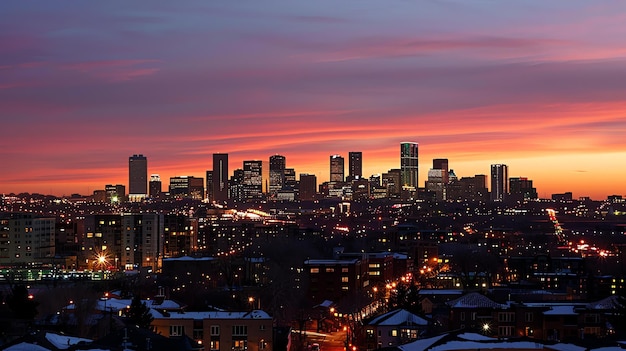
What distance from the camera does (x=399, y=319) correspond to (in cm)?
3978

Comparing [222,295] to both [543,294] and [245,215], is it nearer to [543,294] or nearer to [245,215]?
[543,294]

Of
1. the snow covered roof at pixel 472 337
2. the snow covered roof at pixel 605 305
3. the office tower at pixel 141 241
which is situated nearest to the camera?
the snow covered roof at pixel 472 337

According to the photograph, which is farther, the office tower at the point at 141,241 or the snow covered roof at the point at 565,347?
the office tower at the point at 141,241

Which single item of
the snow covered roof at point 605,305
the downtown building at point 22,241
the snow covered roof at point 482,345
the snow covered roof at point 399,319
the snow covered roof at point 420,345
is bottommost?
the snow covered roof at point 399,319

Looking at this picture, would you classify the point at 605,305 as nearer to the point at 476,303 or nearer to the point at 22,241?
the point at 476,303

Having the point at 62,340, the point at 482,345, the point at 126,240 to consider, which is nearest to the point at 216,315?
the point at 62,340

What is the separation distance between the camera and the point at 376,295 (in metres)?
67.4

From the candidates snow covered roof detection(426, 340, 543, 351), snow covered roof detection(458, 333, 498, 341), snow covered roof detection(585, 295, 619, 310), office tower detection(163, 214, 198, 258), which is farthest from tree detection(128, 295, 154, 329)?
office tower detection(163, 214, 198, 258)

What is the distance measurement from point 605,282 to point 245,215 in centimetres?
11181

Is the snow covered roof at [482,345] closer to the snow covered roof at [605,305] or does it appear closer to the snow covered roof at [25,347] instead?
the snow covered roof at [25,347]

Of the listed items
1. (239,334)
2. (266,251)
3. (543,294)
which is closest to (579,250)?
(266,251)

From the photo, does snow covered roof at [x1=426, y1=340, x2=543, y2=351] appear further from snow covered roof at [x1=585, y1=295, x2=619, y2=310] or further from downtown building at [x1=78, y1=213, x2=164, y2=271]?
downtown building at [x1=78, y1=213, x2=164, y2=271]

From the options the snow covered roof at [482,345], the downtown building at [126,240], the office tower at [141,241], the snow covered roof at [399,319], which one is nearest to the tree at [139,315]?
the snow covered roof at [399,319]

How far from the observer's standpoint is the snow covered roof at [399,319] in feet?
130
